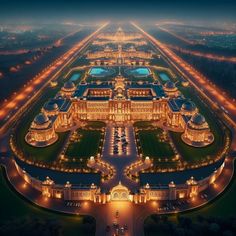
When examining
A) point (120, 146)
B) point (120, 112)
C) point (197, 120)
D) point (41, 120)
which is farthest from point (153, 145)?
point (41, 120)

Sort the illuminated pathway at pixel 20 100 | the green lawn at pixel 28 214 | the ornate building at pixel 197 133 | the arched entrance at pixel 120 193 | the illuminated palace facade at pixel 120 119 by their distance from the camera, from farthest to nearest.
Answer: the illuminated pathway at pixel 20 100, the ornate building at pixel 197 133, the illuminated palace facade at pixel 120 119, the arched entrance at pixel 120 193, the green lawn at pixel 28 214

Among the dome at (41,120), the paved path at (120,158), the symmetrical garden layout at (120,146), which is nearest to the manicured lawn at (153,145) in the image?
the symmetrical garden layout at (120,146)

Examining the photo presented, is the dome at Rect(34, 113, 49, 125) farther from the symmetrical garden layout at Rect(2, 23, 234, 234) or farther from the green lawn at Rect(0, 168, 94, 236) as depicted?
the green lawn at Rect(0, 168, 94, 236)

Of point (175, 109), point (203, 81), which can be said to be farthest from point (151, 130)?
point (203, 81)

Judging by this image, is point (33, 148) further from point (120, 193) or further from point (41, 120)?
point (120, 193)

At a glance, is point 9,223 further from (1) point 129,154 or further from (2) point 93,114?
(2) point 93,114

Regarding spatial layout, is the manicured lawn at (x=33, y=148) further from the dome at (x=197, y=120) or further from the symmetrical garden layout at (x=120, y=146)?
→ the dome at (x=197, y=120)

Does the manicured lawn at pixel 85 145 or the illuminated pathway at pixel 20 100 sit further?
the illuminated pathway at pixel 20 100
